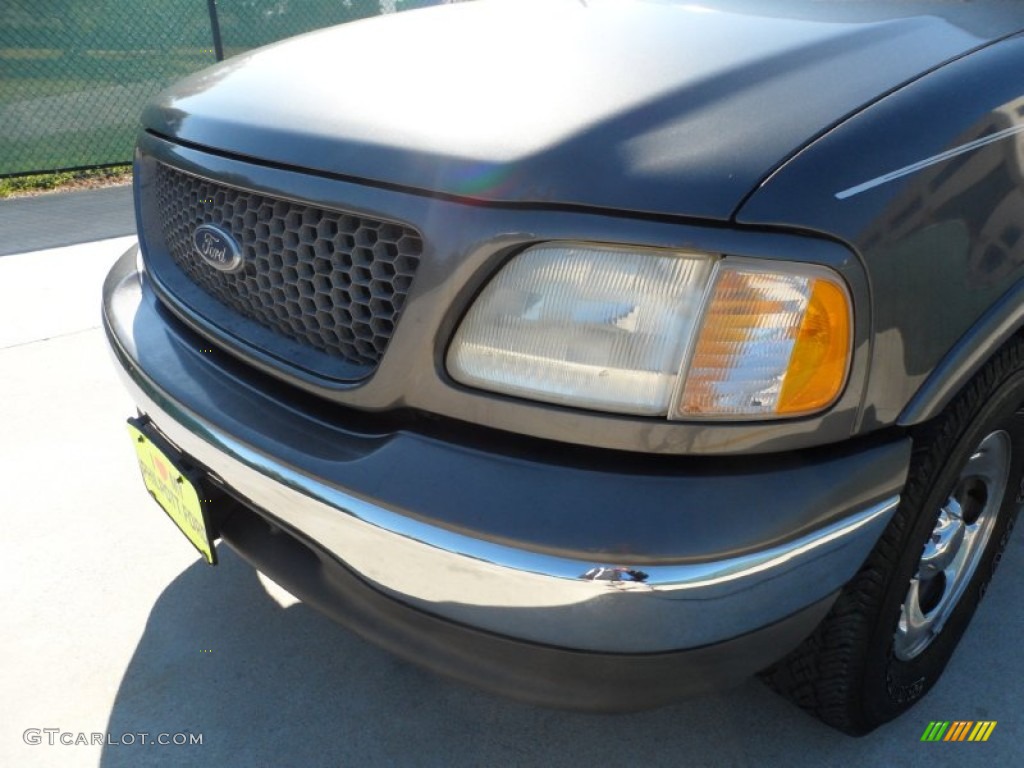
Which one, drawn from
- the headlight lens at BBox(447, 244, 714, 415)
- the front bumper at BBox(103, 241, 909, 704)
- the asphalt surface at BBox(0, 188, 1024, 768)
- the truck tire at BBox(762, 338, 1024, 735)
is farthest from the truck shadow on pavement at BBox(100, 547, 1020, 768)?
the headlight lens at BBox(447, 244, 714, 415)

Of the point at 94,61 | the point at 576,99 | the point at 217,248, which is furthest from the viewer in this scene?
the point at 94,61

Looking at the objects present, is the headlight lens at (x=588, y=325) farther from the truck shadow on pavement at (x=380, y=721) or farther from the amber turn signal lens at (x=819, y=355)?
the truck shadow on pavement at (x=380, y=721)

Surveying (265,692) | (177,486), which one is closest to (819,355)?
(177,486)

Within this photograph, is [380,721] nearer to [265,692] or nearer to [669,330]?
[265,692]

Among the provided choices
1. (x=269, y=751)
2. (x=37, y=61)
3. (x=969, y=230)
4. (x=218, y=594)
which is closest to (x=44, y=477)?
(x=218, y=594)

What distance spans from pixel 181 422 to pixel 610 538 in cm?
85

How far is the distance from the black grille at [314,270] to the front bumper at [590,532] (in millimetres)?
179

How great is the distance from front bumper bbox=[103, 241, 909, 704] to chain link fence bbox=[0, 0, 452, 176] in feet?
20.9

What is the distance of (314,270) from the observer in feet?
4.94

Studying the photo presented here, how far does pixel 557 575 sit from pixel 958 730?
1.22m

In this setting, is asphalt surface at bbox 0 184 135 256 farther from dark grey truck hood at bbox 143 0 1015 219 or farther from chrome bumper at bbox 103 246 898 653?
chrome bumper at bbox 103 246 898 653

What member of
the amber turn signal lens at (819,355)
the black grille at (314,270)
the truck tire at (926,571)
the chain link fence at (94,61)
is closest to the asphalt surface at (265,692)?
the truck tire at (926,571)

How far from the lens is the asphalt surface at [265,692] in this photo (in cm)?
183

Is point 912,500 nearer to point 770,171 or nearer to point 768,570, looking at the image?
point 768,570
